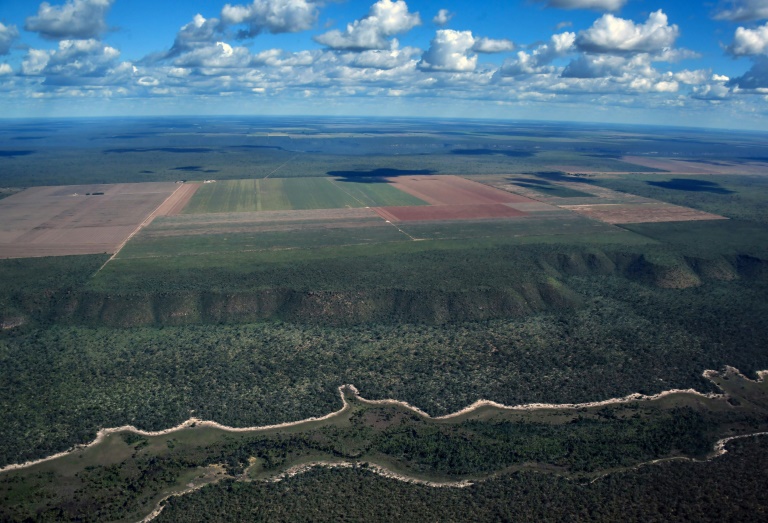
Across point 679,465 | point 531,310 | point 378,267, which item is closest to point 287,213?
point 378,267

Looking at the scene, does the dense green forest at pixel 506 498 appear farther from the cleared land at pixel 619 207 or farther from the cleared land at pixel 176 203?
the cleared land at pixel 176 203

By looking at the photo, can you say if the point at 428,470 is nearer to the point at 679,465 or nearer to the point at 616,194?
the point at 679,465

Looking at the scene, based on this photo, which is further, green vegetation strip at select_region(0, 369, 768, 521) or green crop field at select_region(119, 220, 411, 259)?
green crop field at select_region(119, 220, 411, 259)

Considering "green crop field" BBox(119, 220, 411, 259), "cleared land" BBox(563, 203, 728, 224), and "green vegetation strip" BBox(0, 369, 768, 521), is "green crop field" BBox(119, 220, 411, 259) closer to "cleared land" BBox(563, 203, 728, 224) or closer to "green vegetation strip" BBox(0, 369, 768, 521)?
"green vegetation strip" BBox(0, 369, 768, 521)

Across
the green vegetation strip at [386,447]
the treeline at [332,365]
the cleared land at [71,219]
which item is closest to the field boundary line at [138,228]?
the cleared land at [71,219]

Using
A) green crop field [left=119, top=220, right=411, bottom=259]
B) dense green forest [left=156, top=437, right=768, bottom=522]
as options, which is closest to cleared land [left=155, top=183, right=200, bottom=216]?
green crop field [left=119, top=220, right=411, bottom=259]
